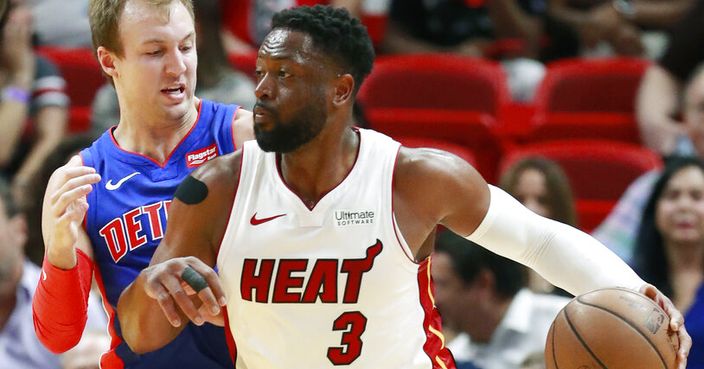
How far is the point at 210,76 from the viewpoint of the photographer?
6535 millimetres

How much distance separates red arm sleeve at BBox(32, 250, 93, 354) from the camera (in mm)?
3500

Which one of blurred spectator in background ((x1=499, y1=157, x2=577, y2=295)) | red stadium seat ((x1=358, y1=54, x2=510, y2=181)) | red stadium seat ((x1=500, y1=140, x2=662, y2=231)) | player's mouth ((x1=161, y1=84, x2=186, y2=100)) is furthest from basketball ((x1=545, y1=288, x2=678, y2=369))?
red stadium seat ((x1=358, y1=54, x2=510, y2=181))

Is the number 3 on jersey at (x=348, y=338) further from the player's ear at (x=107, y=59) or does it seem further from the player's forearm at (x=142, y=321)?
the player's ear at (x=107, y=59)

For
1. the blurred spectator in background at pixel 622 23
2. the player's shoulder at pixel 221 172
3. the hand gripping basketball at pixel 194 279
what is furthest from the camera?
the blurred spectator in background at pixel 622 23

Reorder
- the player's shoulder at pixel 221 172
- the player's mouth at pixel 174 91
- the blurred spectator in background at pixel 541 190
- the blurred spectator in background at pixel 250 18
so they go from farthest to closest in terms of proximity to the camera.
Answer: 1. the blurred spectator in background at pixel 250 18
2. the blurred spectator in background at pixel 541 190
3. the player's mouth at pixel 174 91
4. the player's shoulder at pixel 221 172

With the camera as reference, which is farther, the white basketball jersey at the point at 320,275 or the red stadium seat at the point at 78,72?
the red stadium seat at the point at 78,72

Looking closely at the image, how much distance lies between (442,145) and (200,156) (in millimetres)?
2789

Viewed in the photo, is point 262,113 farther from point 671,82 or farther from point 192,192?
point 671,82

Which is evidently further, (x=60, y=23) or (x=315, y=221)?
(x=60, y=23)

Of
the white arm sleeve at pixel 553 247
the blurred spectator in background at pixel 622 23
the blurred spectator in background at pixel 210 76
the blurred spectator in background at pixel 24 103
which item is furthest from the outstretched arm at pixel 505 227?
the blurred spectator in background at pixel 622 23

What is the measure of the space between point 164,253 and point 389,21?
5085mm

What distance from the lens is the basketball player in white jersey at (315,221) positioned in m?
3.35

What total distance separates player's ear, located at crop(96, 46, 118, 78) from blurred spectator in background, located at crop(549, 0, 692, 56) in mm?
4870

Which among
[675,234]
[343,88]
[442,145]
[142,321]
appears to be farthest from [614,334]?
[442,145]
